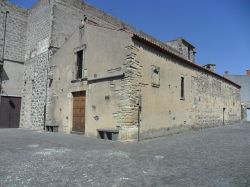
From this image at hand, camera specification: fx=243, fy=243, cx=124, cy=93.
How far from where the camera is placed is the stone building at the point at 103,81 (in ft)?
33.7

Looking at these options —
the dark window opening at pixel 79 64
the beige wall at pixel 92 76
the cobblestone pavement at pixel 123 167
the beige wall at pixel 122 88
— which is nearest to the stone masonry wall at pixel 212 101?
the beige wall at pixel 122 88

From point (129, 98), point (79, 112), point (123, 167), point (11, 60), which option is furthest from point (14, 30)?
point (123, 167)

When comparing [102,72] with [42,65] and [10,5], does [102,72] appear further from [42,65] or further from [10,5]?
[10,5]

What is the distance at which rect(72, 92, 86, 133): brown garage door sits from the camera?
40.3 feet

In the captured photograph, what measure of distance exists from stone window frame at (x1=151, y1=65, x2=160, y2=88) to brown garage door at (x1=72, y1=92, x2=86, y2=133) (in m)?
3.65

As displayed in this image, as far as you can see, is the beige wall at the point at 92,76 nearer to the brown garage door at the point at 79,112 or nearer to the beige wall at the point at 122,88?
the beige wall at the point at 122,88

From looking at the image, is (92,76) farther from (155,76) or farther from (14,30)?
(14,30)

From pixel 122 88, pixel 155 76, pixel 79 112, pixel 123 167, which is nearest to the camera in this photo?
pixel 123 167

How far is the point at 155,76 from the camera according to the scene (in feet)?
37.6

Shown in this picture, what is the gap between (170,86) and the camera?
1259cm

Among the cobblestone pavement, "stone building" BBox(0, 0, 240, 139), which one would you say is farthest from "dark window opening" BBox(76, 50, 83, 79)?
the cobblestone pavement

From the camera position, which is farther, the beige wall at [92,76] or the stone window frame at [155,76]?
the stone window frame at [155,76]

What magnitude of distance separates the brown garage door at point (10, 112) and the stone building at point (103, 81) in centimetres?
45

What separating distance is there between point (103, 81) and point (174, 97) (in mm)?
4118
